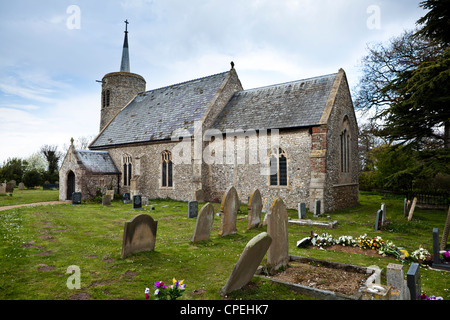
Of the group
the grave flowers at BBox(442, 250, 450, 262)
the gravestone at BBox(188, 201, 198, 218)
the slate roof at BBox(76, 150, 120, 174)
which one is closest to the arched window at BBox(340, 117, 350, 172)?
the gravestone at BBox(188, 201, 198, 218)

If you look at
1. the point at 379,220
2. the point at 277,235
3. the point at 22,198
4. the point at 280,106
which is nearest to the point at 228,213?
the point at 277,235

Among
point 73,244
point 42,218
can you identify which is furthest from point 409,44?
point 42,218

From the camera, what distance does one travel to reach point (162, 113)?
21.2 metres

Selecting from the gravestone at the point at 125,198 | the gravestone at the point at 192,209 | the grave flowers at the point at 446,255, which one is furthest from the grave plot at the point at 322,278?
the gravestone at the point at 125,198

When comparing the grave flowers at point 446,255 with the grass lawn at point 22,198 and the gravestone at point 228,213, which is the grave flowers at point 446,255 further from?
the grass lawn at point 22,198

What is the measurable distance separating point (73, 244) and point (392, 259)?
878 cm

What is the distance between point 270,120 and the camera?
1560 cm

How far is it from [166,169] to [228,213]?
443 inches

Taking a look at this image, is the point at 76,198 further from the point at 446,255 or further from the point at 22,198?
the point at 446,255

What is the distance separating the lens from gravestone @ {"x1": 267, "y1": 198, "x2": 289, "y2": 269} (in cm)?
535

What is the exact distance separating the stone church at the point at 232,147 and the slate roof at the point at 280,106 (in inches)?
2.5

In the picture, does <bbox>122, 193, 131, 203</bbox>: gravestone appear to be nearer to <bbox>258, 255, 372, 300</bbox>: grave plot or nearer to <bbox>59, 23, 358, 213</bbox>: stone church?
<bbox>59, 23, 358, 213</bbox>: stone church

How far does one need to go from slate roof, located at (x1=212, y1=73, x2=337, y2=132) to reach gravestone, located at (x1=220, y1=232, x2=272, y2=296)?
1080 centimetres

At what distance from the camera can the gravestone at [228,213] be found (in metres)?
8.63
